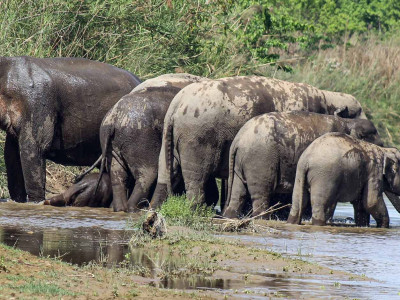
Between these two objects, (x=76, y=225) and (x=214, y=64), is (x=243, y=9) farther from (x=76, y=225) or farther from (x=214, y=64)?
(x=76, y=225)

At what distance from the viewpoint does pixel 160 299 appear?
24.4 ft

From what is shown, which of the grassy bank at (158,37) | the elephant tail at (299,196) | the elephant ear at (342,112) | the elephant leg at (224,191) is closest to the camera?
the elephant tail at (299,196)

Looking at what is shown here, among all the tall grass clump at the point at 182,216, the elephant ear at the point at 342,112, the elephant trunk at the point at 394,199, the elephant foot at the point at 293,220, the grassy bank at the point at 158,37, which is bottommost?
the elephant foot at the point at 293,220

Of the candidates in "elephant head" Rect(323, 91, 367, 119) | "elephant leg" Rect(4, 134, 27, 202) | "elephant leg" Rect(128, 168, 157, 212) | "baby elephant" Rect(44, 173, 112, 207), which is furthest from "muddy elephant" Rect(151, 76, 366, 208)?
"elephant leg" Rect(4, 134, 27, 202)

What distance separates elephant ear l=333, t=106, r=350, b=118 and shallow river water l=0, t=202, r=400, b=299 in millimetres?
1882

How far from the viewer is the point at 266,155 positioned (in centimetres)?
1395

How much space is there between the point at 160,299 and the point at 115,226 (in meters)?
4.95

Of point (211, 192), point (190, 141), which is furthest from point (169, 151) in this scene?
point (211, 192)

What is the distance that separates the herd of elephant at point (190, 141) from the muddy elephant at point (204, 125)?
0.02m

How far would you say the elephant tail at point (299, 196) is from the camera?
44.6 feet

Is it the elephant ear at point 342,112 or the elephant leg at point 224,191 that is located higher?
the elephant ear at point 342,112

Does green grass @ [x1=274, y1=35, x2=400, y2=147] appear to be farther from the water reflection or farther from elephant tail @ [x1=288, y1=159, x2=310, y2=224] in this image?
the water reflection

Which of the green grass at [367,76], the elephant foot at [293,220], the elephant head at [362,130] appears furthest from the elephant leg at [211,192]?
the green grass at [367,76]

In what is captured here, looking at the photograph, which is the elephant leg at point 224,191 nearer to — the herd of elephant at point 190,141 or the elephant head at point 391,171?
the herd of elephant at point 190,141
